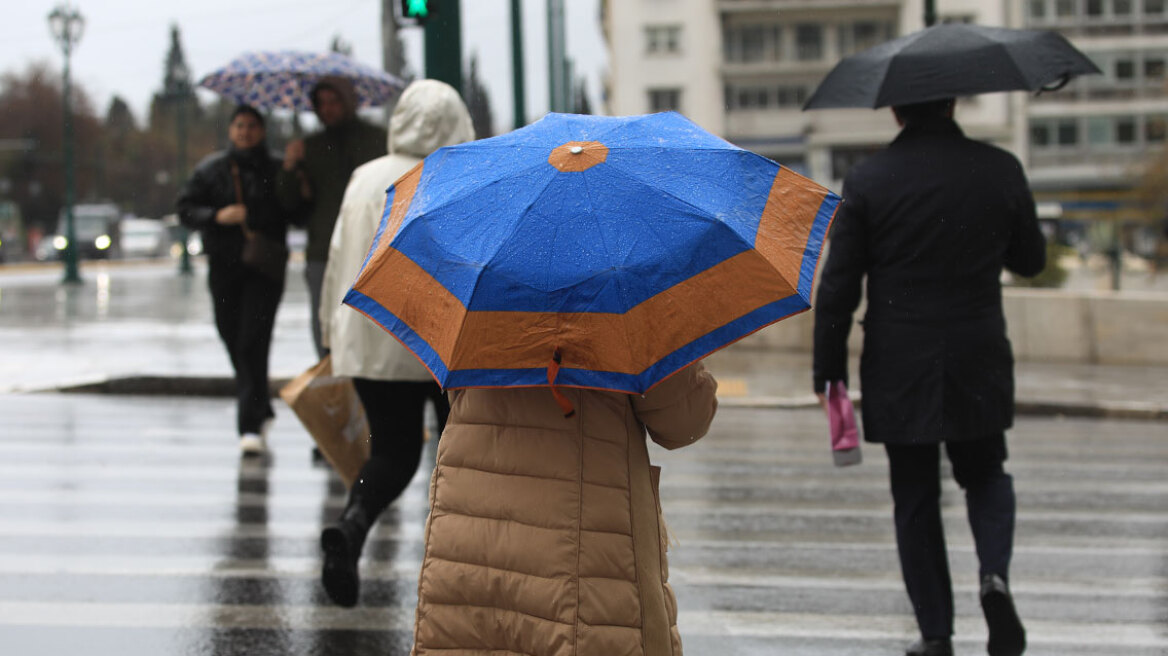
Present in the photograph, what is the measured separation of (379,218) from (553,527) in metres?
2.63

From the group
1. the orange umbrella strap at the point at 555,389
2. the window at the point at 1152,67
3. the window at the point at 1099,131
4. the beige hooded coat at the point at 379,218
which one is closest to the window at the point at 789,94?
the window at the point at 1099,131

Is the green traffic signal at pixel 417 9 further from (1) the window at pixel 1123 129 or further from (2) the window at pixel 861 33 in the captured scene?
(1) the window at pixel 1123 129

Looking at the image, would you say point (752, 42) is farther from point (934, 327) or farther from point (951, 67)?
point (934, 327)

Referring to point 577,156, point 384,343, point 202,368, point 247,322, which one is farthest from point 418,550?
point 202,368

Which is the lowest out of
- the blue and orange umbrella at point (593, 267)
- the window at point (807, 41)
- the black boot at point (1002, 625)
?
the black boot at point (1002, 625)

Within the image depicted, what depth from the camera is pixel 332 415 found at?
5863 millimetres

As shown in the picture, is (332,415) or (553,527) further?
(332,415)

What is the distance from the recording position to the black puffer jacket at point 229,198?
8391mm

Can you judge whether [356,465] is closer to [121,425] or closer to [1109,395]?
[121,425]

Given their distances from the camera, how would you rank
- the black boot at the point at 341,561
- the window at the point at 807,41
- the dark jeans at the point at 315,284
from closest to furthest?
the black boot at the point at 341,561, the dark jeans at the point at 315,284, the window at the point at 807,41

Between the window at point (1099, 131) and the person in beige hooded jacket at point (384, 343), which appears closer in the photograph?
the person in beige hooded jacket at point (384, 343)

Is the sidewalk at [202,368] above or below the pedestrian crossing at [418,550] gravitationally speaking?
below

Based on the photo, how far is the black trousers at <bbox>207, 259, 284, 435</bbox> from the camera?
27.7ft

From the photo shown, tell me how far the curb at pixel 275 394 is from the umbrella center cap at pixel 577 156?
29.8 feet
